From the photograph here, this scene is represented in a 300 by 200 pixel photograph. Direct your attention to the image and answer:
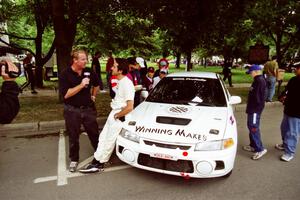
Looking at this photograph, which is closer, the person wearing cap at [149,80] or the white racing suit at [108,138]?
the white racing suit at [108,138]

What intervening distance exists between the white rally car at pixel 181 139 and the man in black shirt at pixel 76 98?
63cm

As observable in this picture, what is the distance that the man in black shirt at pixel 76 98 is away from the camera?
155 inches

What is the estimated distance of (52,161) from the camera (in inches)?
181

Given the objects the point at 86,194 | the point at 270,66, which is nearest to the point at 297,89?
the point at 270,66

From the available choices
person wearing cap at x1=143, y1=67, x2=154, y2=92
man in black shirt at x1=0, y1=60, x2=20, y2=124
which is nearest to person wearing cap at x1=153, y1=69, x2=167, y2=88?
person wearing cap at x1=143, y1=67, x2=154, y2=92

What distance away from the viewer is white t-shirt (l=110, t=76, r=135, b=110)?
3994 millimetres

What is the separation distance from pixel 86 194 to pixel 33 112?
4.84 metres

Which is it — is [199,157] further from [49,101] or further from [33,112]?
[49,101]

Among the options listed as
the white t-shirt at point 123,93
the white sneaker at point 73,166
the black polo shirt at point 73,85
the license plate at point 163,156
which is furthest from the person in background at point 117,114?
the license plate at point 163,156

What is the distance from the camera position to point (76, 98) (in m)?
4.04

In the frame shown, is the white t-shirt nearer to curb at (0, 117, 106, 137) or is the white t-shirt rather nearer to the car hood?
the car hood

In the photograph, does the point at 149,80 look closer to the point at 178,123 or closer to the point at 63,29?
the point at 63,29

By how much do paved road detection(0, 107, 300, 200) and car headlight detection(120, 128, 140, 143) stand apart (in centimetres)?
60

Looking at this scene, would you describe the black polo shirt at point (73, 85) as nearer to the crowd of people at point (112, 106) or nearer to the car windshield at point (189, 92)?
the crowd of people at point (112, 106)
